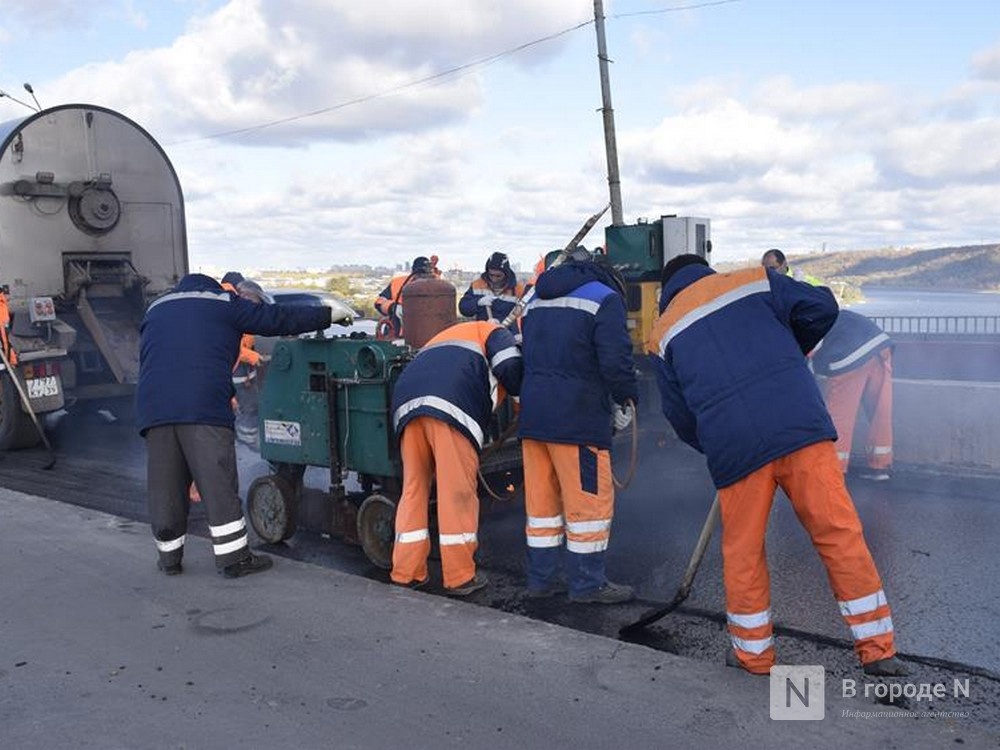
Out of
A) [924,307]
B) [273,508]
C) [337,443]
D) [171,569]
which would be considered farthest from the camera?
[924,307]

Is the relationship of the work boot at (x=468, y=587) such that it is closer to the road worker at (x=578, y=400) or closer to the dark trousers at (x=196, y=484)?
the road worker at (x=578, y=400)

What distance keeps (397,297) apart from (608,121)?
7.73m

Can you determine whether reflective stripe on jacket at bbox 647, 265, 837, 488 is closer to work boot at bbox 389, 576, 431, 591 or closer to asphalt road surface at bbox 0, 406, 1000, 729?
asphalt road surface at bbox 0, 406, 1000, 729

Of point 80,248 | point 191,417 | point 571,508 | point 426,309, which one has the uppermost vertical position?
point 80,248

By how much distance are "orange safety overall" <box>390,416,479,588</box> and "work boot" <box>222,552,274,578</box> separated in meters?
0.77

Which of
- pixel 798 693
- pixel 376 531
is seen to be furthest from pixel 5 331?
pixel 798 693

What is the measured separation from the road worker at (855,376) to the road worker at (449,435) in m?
3.05

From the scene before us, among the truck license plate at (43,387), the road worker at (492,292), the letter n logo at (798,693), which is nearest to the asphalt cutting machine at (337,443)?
the road worker at (492,292)

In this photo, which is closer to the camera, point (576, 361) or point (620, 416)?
point (576, 361)

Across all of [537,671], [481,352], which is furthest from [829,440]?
[481,352]

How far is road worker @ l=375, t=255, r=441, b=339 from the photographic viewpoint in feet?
27.0

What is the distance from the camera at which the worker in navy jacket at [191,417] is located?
5.09m

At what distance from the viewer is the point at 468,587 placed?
15.8ft

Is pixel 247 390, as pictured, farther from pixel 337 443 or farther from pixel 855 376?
pixel 855 376
